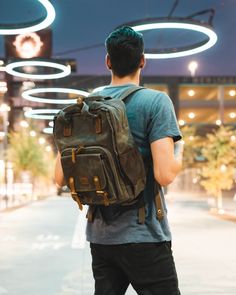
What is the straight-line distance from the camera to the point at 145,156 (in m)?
2.43

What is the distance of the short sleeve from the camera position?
2.36 metres

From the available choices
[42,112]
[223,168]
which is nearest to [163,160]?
[223,168]

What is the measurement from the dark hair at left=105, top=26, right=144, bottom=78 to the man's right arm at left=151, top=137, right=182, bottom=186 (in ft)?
1.29

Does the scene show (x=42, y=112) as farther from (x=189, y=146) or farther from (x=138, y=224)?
(x=138, y=224)

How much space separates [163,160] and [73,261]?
7121 mm

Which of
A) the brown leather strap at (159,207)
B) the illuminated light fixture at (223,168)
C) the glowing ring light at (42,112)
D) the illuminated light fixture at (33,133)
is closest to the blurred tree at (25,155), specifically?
the illuminated light fixture at (33,133)

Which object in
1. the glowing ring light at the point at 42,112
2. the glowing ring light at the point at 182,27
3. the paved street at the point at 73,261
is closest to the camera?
the paved street at the point at 73,261

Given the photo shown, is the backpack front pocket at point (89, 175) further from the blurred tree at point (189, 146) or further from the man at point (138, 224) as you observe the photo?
the blurred tree at point (189, 146)

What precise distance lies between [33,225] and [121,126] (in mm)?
14818

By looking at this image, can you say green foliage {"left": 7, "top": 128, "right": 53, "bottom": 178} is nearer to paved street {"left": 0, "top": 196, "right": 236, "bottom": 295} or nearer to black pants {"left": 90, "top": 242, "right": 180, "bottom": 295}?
paved street {"left": 0, "top": 196, "right": 236, "bottom": 295}

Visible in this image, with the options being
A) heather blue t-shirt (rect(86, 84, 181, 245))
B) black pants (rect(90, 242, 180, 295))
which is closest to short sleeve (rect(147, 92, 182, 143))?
heather blue t-shirt (rect(86, 84, 181, 245))

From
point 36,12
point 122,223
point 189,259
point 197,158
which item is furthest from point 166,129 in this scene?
Result: point 197,158

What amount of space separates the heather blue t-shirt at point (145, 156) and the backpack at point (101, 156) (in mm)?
49

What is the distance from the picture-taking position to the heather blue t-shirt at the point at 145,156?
236 cm
